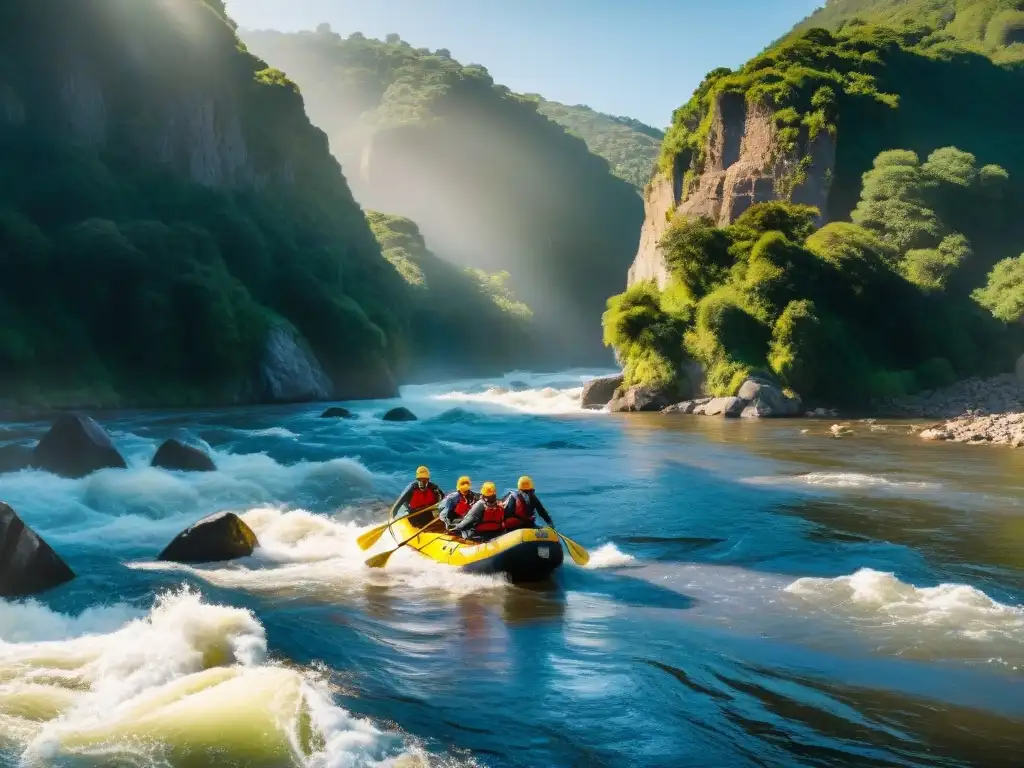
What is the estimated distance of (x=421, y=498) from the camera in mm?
15719

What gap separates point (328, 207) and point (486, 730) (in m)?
66.8

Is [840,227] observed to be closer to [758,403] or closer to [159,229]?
[758,403]

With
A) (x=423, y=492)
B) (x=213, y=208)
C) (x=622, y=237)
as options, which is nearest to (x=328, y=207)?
(x=213, y=208)

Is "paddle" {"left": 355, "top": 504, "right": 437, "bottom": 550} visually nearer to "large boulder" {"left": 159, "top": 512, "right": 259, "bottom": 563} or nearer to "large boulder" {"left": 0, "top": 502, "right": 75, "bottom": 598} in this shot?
"large boulder" {"left": 159, "top": 512, "right": 259, "bottom": 563}

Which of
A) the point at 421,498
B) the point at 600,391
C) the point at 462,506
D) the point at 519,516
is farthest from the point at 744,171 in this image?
the point at 519,516

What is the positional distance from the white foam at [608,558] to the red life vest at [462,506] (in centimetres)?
233

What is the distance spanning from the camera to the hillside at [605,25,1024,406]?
148 ft

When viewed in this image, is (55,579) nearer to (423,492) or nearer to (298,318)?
(423,492)

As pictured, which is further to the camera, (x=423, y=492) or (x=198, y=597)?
(x=423, y=492)

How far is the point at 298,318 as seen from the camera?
56.6 meters

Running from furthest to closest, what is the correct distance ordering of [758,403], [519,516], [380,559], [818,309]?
[818,309] < [758,403] < [380,559] < [519,516]

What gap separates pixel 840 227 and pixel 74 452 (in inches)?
1682

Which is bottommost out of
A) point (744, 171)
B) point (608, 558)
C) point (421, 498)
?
point (608, 558)

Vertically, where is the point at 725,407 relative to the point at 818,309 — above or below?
below
